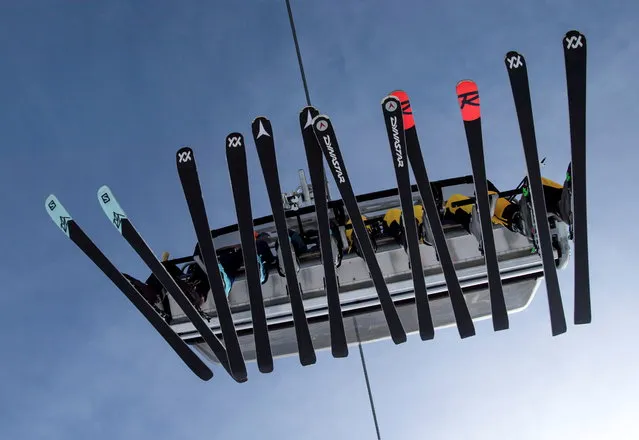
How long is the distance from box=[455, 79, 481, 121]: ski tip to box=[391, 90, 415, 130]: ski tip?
42 cm

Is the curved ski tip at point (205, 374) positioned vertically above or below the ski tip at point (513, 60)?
below

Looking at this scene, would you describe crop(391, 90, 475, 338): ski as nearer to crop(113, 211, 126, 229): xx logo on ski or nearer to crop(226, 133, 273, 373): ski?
crop(226, 133, 273, 373): ski

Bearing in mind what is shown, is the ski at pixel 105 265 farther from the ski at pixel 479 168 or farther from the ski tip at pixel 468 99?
the ski tip at pixel 468 99

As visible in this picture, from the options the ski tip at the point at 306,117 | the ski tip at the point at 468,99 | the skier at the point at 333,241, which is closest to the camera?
the ski tip at the point at 468,99

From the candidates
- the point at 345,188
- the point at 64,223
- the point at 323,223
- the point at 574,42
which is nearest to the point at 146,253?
the point at 64,223

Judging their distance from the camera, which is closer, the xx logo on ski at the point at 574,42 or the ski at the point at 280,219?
the xx logo on ski at the point at 574,42

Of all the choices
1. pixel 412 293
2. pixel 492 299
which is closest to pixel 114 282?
pixel 412 293

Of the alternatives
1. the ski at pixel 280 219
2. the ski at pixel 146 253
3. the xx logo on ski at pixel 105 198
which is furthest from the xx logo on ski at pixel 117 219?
the ski at pixel 280 219

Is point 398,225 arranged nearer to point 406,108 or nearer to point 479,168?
point 479,168

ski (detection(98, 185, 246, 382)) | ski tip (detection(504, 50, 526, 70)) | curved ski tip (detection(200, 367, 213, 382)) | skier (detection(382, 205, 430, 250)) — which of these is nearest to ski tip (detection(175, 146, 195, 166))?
ski (detection(98, 185, 246, 382))

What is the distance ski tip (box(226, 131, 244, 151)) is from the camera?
6035mm

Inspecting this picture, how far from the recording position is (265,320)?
670cm

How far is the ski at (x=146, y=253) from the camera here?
654 cm

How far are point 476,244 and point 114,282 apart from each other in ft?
12.1
